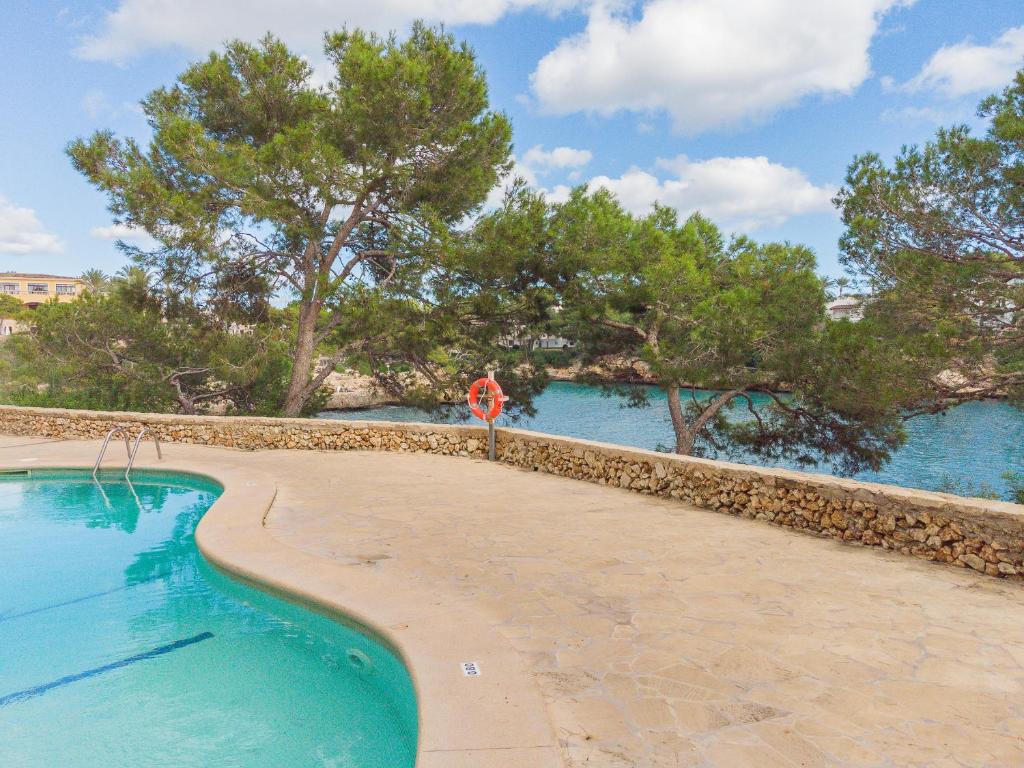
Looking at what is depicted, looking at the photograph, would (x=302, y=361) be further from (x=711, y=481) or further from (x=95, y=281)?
(x=711, y=481)

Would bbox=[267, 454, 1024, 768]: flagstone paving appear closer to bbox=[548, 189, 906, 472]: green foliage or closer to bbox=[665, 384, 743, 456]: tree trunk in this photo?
bbox=[548, 189, 906, 472]: green foliage

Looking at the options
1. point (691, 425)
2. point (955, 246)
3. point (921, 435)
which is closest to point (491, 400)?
point (955, 246)

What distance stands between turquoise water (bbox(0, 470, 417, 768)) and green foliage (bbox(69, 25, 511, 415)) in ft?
25.1

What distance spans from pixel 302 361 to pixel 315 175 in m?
3.93

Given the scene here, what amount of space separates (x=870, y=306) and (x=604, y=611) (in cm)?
767

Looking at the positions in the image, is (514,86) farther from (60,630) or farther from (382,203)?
(60,630)

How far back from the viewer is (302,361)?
1270 centimetres

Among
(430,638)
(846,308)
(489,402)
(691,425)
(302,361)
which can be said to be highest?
(846,308)

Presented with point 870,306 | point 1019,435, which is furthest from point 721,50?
point 1019,435

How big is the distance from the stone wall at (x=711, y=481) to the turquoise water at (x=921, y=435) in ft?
14.1

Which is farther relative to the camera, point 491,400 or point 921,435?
point 921,435

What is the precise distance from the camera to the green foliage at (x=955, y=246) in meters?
7.42

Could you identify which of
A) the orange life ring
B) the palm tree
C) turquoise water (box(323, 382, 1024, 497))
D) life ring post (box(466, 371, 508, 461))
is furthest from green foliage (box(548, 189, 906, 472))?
the palm tree

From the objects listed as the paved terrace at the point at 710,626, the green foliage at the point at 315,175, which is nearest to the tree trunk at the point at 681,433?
the green foliage at the point at 315,175
